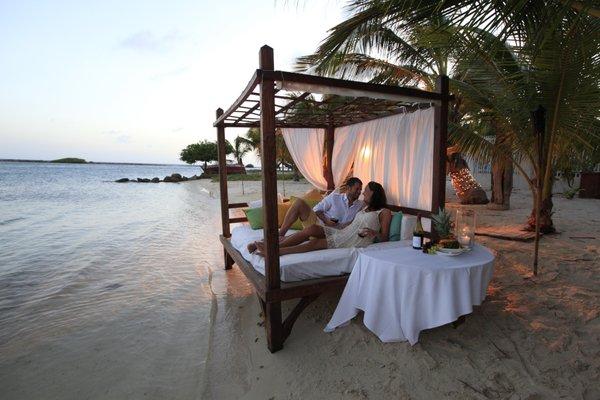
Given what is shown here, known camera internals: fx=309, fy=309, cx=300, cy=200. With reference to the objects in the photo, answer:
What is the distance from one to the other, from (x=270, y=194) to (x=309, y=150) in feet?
13.6

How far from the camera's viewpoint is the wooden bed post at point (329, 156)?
6207 millimetres

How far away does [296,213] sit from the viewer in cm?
389

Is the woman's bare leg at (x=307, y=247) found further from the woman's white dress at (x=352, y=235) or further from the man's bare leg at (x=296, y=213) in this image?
the man's bare leg at (x=296, y=213)

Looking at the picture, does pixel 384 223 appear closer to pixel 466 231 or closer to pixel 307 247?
pixel 466 231

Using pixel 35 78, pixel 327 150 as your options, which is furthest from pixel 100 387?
pixel 35 78

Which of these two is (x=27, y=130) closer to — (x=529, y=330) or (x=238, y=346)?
(x=238, y=346)

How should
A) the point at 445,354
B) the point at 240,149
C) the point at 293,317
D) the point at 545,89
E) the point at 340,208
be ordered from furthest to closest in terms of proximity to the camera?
the point at 240,149 < the point at 340,208 < the point at 545,89 < the point at 293,317 < the point at 445,354

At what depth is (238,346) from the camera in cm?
305

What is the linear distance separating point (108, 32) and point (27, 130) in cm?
2616

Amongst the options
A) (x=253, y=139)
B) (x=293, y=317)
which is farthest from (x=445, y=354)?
(x=253, y=139)

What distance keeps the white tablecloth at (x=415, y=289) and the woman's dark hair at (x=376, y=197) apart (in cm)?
111

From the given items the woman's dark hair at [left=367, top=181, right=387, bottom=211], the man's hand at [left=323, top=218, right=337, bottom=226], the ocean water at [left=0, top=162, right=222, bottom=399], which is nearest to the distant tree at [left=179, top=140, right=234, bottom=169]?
the ocean water at [left=0, top=162, right=222, bottom=399]

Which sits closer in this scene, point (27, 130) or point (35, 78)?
point (35, 78)

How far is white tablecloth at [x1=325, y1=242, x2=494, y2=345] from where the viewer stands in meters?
2.45
